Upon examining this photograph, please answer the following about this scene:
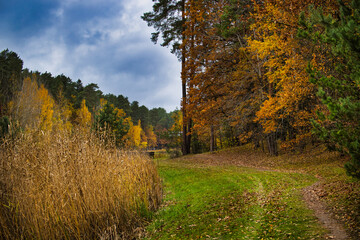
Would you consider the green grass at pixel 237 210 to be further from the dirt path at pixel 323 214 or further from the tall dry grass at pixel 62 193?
the tall dry grass at pixel 62 193

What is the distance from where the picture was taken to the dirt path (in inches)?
133

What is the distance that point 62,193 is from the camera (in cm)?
449

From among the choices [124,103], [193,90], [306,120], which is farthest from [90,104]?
[306,120]

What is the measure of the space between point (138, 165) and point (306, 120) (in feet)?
26.4

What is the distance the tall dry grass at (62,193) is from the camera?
4.41 metres

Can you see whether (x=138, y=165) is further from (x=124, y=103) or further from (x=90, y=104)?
(x=124, y=103)

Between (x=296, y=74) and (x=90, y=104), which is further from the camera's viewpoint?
(x=90, y=104)

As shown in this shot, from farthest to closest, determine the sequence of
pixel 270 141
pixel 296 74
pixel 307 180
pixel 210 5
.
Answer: pixel 210 5 < pixel 270 141 < pixel 296 74 < pixel 307 180

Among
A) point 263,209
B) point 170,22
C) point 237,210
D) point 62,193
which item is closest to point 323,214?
point 263,209

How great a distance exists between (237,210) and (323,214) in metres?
1.61

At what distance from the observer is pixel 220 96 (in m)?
16.4

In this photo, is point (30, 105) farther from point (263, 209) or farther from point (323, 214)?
point (323, 214)

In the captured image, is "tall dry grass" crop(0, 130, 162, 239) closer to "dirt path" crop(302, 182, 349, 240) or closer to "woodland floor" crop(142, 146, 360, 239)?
"woodland floor" crop(142, 146, 360, 239)

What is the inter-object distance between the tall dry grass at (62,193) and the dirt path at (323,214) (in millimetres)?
3612
